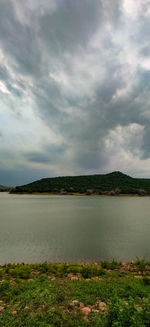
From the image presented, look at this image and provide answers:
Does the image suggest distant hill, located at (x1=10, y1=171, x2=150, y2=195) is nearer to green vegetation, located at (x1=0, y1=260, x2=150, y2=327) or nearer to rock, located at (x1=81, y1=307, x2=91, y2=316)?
green vegetation, located at (x1=0, y1=260, x2=150, y2=327)

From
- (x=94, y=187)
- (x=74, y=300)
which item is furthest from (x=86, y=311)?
(x=94, y=187)

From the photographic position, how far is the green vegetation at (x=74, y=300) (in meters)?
4.48

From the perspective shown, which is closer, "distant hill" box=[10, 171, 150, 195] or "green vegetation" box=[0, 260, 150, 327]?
"green vegetation" box=[0, 260, 150, 327]

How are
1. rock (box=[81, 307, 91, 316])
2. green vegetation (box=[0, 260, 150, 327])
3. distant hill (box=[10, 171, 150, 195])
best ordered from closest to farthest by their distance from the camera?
→ 1. green vegetation (box=[0, 260, 150, 327])
2. rock (box=[81, 307, 91, 316])
3. distant hill (box=[10, 171, 150, 195])

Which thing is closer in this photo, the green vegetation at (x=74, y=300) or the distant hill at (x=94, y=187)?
the green vegetation at (x=74, y=300)

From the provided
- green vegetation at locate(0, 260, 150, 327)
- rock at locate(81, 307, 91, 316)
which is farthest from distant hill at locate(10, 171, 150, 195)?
rock at locate(81, 307, 91, 316)

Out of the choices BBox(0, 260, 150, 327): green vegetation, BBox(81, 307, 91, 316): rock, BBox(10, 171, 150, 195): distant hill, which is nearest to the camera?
BBox(0, 260, 150, 327): green vegetation

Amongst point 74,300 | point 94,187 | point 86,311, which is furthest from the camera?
point 94,187

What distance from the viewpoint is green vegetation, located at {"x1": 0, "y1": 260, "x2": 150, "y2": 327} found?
4477 mm

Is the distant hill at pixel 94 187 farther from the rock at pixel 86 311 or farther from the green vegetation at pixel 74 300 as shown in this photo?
the rock at pixel 86 311

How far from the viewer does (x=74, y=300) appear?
19.4ft

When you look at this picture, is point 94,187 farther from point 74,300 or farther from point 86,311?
point 86,311

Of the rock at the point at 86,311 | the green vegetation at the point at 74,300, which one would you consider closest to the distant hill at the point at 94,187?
the green vegetation at the point at 74,300

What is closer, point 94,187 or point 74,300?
point 74,300
